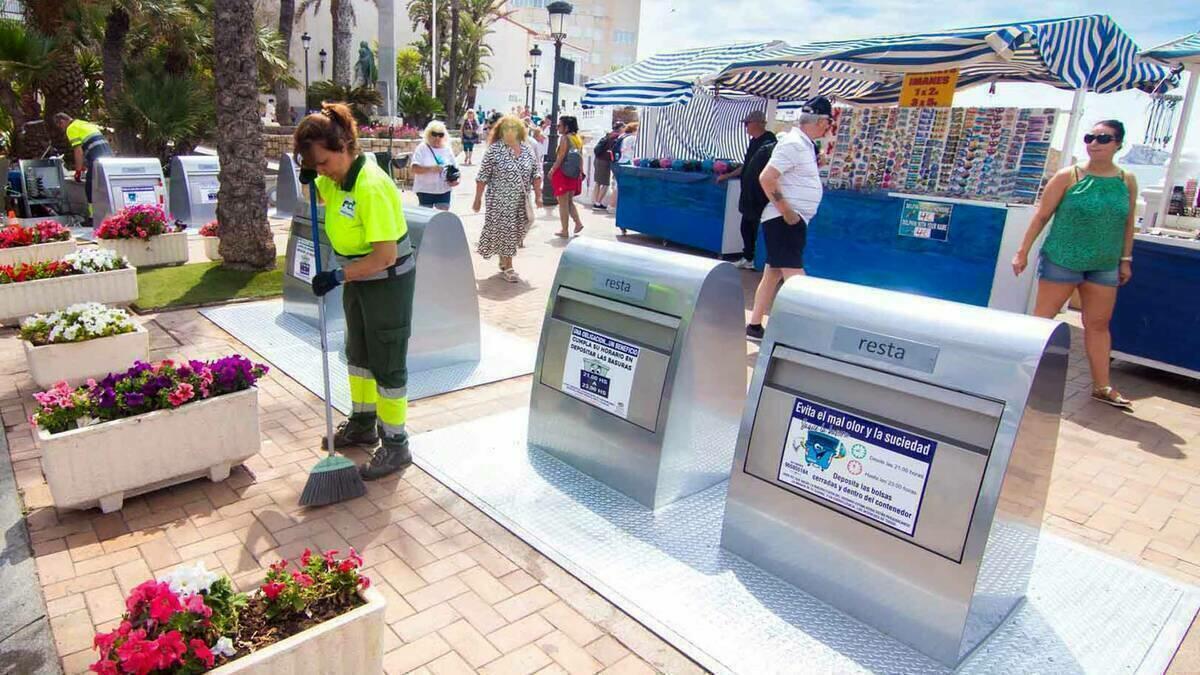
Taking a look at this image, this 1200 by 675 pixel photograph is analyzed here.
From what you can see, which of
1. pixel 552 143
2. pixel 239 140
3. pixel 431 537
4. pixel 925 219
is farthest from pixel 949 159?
pixel 552 143

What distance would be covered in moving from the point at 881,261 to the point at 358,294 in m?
6.24

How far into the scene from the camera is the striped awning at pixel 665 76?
1001 cm

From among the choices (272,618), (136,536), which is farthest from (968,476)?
(136,536)

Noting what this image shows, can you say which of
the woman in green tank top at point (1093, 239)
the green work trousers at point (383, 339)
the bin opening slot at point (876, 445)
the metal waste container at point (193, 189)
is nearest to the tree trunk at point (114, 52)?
the metal waste container at point (193, 189)

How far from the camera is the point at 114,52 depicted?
14438mm

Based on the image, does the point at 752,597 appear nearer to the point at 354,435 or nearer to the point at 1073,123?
the point at 354,435

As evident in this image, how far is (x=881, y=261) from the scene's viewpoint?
8258mm

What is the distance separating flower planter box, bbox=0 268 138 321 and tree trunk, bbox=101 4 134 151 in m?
9.47

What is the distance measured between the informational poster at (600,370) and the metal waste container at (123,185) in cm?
799

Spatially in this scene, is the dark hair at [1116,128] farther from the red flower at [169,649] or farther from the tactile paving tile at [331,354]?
the red flower at [169,649]

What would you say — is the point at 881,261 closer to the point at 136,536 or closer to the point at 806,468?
the point at 806,468


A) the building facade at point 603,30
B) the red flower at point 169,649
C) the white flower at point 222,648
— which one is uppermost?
the building facade at point 603,30

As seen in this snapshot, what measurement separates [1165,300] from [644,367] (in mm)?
5154

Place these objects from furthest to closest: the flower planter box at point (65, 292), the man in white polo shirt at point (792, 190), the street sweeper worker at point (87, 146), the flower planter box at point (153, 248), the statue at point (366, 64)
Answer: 1. the statue at point (366, 64)
2. the street sweeper worker at point (87, 146)
3. the flower planter box at point (153, 248)
4. the man in white polo shirt at point (792, 190)
5. the flower planter box at point (65, 292)
